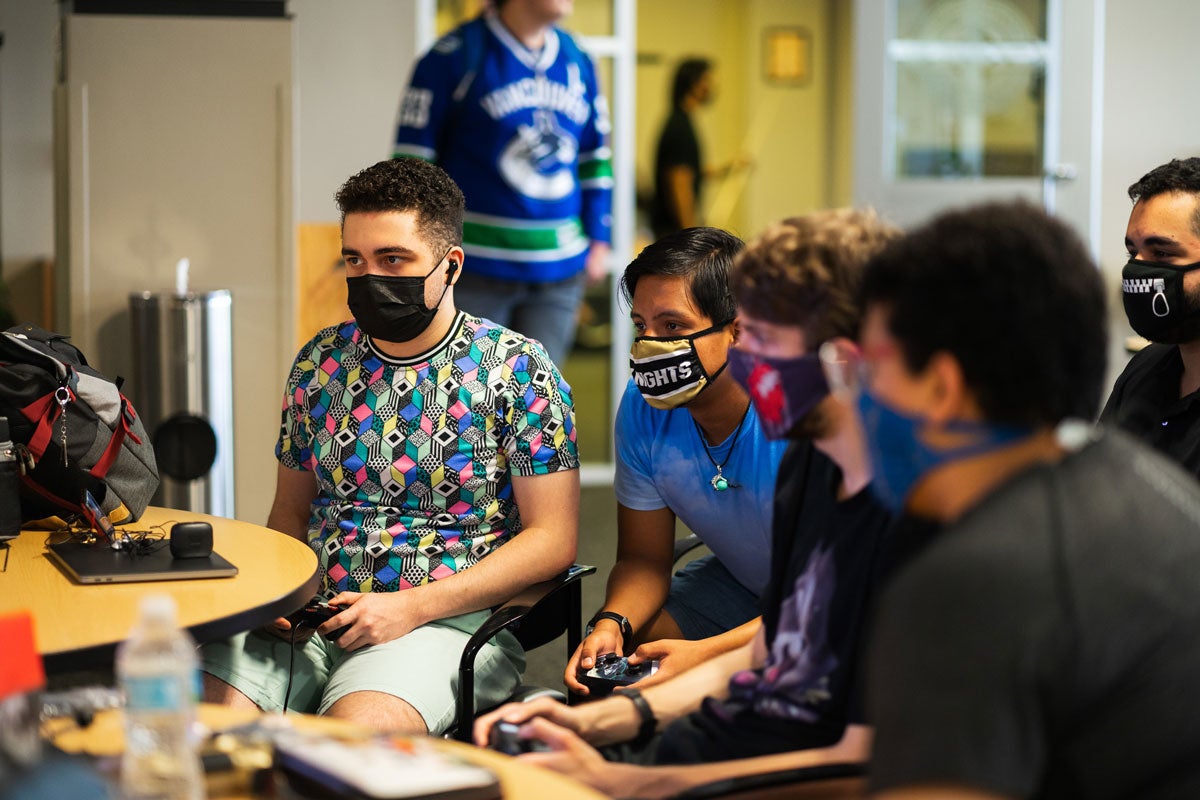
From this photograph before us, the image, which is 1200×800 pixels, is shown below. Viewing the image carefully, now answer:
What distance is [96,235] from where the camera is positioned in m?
4.21

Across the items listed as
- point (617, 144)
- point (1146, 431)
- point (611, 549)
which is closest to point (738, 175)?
point (617, 144)

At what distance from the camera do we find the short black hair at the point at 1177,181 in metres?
2.53

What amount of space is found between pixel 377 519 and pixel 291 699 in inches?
13.8

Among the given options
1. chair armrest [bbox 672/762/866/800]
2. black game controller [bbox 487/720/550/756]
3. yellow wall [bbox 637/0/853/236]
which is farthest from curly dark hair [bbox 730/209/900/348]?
yellow wall [bbox 637/0/853/236]

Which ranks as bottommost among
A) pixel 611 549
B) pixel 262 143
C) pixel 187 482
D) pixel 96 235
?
pixel 611 549

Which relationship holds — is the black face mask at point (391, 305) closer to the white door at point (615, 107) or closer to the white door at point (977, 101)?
the white door at point (977, 101)

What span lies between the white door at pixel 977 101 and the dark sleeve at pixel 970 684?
4542mm

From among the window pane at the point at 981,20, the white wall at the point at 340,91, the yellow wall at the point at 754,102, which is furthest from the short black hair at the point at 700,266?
the yellow wall at the point at 754,102

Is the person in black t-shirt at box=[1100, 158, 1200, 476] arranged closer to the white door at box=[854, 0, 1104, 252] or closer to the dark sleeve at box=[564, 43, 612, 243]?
the dark sleeve at box=[564, 43, 612, 243]

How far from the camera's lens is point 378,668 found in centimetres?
216

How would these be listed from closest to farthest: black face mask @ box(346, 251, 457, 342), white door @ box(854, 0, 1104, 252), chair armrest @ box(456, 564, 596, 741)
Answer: chair armrest @ box(456, 564, 596, 741), black face mask @ box(346, 251, 457, 342), white door @ box(854, 0, 1104, 252)

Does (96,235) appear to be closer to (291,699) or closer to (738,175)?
(291,699)

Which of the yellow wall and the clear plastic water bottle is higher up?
the yellow wall

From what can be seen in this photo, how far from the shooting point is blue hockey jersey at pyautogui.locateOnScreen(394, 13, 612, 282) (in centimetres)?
449
